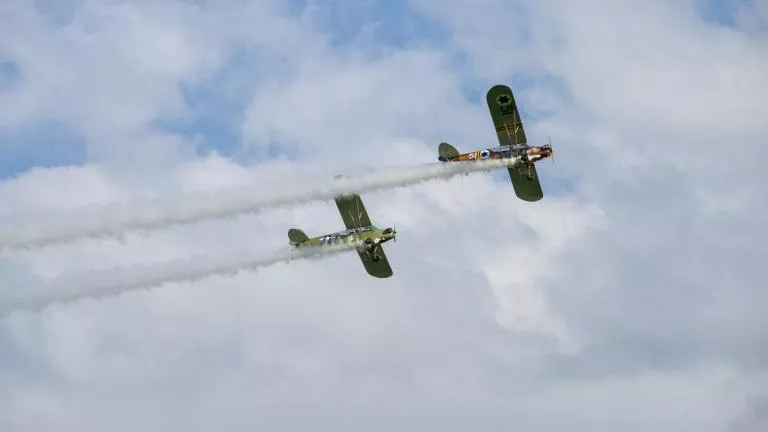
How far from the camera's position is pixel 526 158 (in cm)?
8019

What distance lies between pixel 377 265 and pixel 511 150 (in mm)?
9936

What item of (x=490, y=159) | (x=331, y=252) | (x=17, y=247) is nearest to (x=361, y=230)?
(x=331, y=252)

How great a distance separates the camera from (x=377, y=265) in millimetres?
85438

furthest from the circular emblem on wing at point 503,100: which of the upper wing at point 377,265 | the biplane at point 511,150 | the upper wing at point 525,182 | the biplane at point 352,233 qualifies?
the upper wing at point 377,265

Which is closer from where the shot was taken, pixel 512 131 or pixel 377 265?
pixel 512 131

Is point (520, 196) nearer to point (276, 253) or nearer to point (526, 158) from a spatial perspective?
point (526, 158)

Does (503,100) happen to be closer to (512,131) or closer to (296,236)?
(512,131)

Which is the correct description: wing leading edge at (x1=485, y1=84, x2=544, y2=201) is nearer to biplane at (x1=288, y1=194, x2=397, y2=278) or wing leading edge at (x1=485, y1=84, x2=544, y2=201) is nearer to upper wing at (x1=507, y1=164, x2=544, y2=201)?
upper wing at (x1=507, y1=164, x2=544, y2=201)

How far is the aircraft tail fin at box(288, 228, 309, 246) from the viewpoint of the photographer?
82.8 m

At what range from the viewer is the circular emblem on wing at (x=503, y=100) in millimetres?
79188

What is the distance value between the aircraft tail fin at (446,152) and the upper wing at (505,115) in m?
2.49

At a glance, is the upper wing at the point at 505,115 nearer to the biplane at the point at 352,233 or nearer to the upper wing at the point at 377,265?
the biplane at the point at 352,233

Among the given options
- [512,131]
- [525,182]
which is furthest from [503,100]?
[525,182]

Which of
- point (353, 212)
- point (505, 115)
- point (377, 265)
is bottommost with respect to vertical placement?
point (377, 265)
